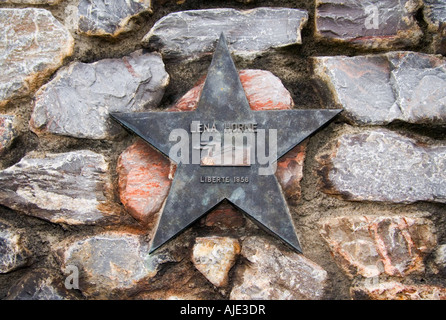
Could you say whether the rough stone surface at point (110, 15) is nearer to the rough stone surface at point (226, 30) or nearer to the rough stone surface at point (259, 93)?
the rough stone surface at point (226, 30)

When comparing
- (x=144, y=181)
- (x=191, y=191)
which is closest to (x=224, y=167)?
(x=191, y=191)

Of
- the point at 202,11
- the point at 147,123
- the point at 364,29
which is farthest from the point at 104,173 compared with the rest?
the point at 364,29

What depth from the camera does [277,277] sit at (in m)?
1.01

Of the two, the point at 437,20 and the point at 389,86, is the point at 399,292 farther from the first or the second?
the point at 437,20

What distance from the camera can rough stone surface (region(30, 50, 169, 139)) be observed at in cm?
108

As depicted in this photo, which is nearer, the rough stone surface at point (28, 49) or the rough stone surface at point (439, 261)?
the rough stone surface at point (439, 261)

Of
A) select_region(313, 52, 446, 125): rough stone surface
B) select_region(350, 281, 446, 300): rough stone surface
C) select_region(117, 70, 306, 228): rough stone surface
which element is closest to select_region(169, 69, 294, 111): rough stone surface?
select_region(117, 70, 306, 228): rough stone surface

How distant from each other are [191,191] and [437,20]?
2.56 feet

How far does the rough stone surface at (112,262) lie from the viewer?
1.03 m

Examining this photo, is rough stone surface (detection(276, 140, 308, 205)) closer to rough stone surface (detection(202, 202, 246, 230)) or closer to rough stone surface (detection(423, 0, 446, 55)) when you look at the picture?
rough stone surface (detection(202, 202, 246, 230))

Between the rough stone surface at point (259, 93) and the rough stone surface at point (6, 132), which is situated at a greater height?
the rough stone surface at point (259, 93)

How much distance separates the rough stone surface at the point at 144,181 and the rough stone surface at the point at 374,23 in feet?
1.84

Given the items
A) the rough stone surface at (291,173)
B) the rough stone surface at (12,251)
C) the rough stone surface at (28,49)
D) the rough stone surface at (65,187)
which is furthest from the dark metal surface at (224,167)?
the rough stone surface at (12,251)

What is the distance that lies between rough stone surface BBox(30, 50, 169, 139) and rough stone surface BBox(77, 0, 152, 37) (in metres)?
0.09
